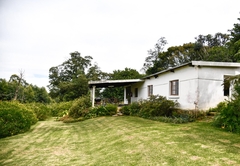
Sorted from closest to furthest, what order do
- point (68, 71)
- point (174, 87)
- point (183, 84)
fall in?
point (183, 84)
point (174, 87)
point (68, 71)

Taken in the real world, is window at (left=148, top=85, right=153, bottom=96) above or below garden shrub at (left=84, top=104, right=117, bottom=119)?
above

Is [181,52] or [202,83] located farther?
Result: [181,52]

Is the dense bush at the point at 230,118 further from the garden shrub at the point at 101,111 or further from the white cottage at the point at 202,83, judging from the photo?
the garden shrub at the point at 101,111

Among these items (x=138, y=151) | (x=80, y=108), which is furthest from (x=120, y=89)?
(x=138, y=151)

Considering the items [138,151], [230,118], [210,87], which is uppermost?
[210,87]

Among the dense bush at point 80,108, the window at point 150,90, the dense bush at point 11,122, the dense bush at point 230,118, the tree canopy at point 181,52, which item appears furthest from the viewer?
the tree canopy at point 181,52

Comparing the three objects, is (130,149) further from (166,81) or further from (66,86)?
(66,86)

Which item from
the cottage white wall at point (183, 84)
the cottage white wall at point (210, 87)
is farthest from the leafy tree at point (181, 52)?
the cottage white wall at point (210, 87)

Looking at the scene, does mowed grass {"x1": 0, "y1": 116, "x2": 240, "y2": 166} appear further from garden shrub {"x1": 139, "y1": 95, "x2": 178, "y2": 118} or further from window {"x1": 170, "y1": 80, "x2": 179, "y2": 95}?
window {"x1": 170, "y1": 80, "x2": 179, "y2": 95}

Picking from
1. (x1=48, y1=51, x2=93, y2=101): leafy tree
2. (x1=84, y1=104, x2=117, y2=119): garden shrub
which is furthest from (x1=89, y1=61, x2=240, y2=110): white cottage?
(x1=48, y1=51, x2=93, y2=101): leafy tree

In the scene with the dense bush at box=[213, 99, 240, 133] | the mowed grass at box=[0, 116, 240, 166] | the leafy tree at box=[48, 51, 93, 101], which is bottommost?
the mowed grass at box=[0, 116, 240, 166]

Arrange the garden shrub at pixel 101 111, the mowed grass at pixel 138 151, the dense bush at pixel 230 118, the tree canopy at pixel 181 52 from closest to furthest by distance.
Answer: the mowed grass at pixel 138 151 → the dense bush at pixel 230 118 → the garden shrub at pixel 101 111 → the tree canopy at pixel 181 52

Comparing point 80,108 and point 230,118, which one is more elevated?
point 230,118

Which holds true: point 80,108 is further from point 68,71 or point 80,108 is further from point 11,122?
point 68,71
